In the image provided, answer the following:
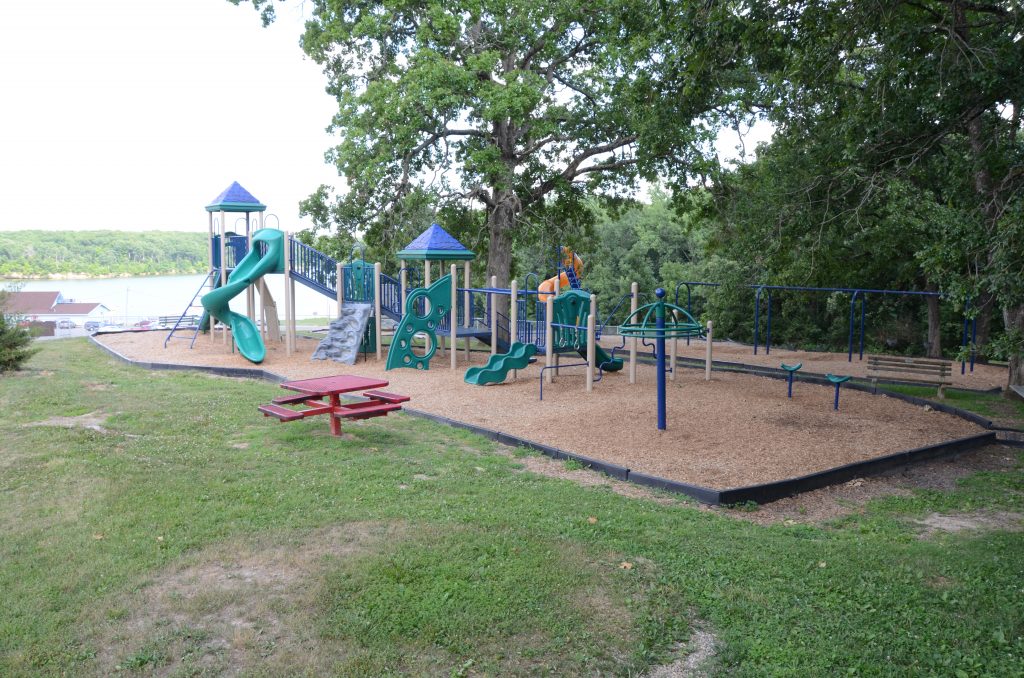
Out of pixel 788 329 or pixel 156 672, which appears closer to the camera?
pixel 156 672

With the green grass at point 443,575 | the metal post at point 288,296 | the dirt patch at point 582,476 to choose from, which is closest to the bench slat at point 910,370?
the green grass at point 443,575

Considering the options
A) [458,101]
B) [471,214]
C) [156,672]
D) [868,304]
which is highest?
[458,101]

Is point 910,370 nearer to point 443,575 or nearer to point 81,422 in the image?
point 443,575

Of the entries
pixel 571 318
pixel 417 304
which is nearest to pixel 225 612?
pixel 571 318

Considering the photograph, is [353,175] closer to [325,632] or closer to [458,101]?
[458,101]

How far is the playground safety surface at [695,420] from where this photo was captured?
27.2 feet

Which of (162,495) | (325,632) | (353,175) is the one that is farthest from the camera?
(353,175)

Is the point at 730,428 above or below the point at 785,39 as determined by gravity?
below

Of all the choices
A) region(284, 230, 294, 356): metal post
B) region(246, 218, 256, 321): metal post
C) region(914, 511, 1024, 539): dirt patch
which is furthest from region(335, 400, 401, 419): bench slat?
region(246, 218, 256, 321): metal post

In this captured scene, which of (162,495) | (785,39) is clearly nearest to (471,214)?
(785,39)

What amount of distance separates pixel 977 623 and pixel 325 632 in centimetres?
361

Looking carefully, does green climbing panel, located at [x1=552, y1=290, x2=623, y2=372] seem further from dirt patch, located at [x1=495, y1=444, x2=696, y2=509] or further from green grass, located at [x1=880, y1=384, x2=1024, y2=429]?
green grass, located at [x1=880, y1=384, x2=1024, y2=429]

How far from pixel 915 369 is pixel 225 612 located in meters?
12.0

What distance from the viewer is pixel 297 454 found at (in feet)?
25.9
